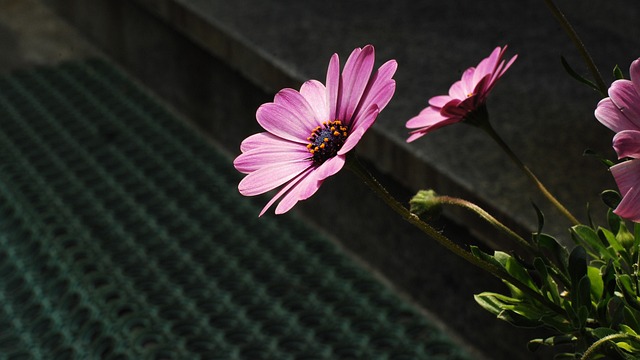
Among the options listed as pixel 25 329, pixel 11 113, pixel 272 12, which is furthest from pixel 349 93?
pixel 11 113

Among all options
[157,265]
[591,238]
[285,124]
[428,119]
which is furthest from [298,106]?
[157,265]

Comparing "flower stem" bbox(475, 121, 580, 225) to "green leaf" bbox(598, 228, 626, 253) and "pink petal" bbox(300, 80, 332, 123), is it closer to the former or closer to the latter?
"green leaf" bbox(598, 228, 626, 253)

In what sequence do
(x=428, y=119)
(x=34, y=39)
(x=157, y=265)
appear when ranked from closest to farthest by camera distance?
(x=428, y=119) < (x=157, y=265) < (x=34, y=39)

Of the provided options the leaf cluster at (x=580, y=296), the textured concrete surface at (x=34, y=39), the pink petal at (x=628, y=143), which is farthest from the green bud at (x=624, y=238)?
the textured concrete surface at (x=34, y=39)

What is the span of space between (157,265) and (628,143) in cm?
163

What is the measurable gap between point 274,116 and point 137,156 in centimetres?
195

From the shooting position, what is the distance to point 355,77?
61 cm

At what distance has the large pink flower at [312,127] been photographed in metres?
0.58

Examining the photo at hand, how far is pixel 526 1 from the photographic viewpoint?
96.2 inches

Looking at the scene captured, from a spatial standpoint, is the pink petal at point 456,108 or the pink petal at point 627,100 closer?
the pink petal at point 627,100

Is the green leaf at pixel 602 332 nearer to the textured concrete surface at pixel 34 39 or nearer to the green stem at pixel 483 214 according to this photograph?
the green stem at pixel 483 214

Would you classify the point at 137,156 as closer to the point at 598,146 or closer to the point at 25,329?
the point at 25,329

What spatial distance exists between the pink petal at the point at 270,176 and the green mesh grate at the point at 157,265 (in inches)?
46.1

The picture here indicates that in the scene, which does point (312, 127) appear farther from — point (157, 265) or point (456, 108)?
point (157, 265)
